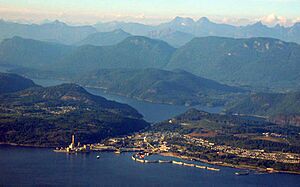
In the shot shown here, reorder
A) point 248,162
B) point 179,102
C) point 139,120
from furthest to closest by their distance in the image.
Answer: point 179,102
point 139,120
point 248,162

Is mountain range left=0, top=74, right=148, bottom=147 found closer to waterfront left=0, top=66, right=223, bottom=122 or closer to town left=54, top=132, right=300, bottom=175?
town left=54, top=132, right=300, bottom=175

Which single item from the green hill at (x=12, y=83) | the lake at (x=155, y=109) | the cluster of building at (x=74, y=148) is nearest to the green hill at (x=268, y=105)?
the lake at (x=155, y=109)

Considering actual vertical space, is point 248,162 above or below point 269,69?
below

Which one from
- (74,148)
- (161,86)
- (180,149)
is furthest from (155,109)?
(74,148)

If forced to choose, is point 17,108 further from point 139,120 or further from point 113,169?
point 113,169

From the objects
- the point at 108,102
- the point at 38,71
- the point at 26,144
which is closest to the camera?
the point at 26,144

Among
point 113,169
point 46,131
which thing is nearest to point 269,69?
point 46,131

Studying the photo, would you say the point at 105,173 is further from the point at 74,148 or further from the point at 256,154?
the point at 256,154
